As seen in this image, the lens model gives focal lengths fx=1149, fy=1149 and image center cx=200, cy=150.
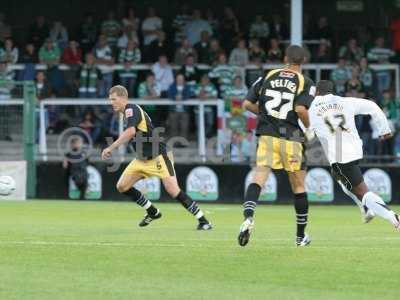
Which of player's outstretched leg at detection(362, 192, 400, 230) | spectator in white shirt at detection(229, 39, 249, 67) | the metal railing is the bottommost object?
player's outstretched leg at detection(362, 192, 400, 230)

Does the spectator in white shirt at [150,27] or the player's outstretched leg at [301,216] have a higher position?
the spectator in white shirt at [150,27]

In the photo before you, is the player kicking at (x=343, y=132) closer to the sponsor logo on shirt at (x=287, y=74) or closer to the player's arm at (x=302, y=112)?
the player's arm at (x=302, y=112)

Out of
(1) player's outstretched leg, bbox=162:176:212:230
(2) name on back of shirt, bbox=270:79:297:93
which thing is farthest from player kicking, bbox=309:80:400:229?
(1) player's outstretched leg, bbox=162:176:212:230

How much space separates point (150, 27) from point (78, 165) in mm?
6074

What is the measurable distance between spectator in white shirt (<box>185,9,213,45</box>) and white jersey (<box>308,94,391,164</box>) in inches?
611

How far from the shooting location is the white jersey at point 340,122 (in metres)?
13.5

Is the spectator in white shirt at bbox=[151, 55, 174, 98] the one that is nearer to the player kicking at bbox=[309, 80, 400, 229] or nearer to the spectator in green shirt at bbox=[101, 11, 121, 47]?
the spectator in green shirt at bbox=[101, 11, 121, 47]

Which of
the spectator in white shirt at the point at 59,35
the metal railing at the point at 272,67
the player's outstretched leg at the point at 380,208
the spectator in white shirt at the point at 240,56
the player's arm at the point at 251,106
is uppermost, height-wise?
the spectator in white shirt at the point at 59,35

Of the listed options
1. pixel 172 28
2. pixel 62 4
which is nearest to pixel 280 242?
pixel 172 28

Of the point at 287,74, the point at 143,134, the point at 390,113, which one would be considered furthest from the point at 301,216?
the point at 390,113

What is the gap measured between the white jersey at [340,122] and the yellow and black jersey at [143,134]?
2.76 meters

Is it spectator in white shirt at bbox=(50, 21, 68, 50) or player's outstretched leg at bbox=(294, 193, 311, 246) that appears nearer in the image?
Result: player's outstretched leg at bbox=(294, 193, 311, 246)

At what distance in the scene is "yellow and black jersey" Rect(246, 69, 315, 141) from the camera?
41.2ft

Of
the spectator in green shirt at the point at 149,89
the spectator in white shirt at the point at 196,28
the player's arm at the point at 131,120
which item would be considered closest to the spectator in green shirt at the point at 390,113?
the spectator in green shirt at the point at 149,89
